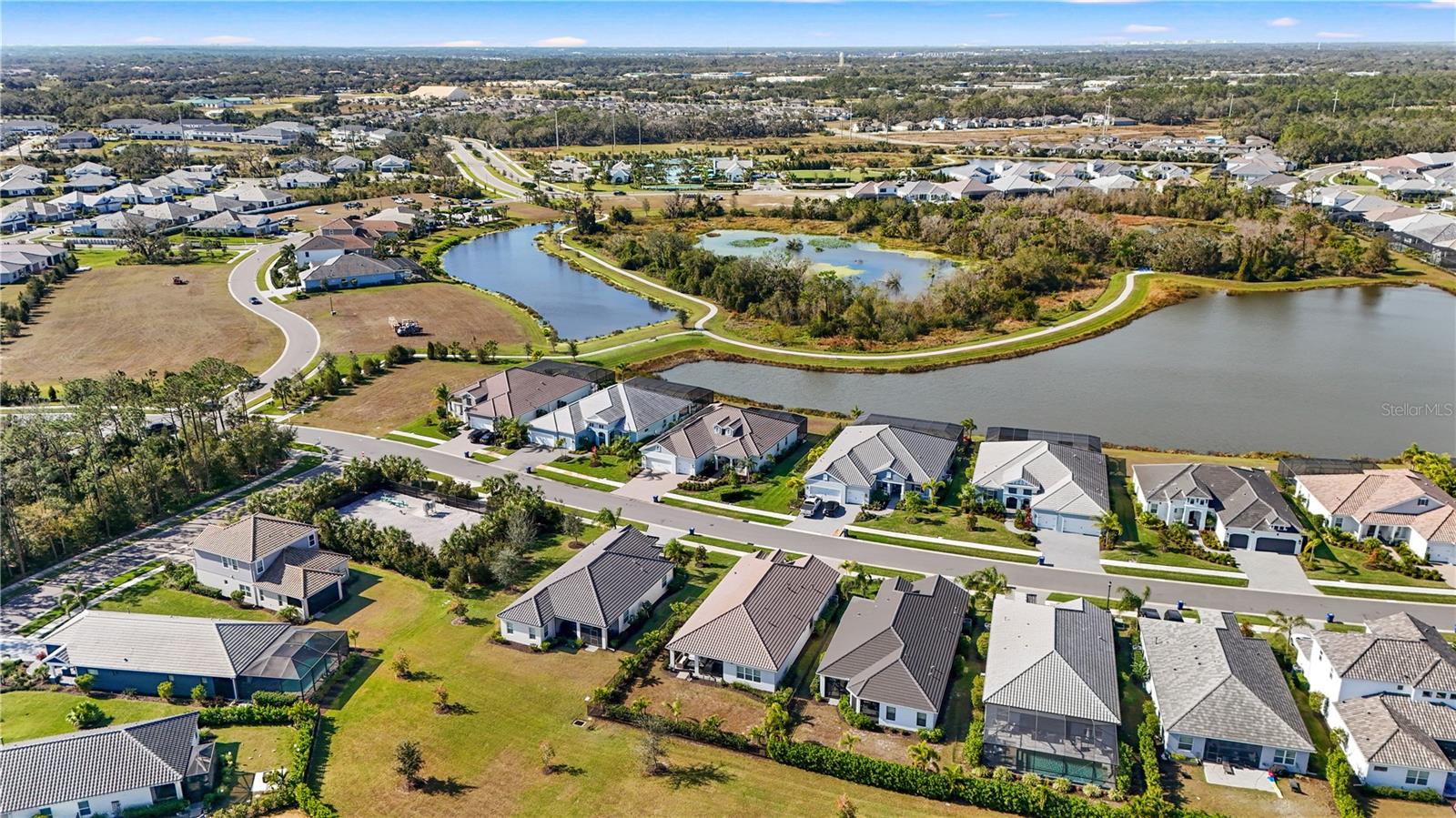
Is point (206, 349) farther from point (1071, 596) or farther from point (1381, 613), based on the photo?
point (1381, 613)

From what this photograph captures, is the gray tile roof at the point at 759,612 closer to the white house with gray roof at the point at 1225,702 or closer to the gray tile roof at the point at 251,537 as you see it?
the white house with gray roof at the point at 1225,702

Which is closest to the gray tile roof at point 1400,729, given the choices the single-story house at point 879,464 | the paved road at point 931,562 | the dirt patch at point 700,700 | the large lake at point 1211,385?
the paved road at point 931,562

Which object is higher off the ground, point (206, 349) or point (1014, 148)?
point (1014, 148)

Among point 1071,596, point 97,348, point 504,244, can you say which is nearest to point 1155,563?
point 1071,596

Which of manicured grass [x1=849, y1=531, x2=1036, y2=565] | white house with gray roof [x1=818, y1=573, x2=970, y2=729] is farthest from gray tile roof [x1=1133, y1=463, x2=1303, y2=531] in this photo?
white house with gray roof [x1=818, y1=573, x2=970, y2=729]

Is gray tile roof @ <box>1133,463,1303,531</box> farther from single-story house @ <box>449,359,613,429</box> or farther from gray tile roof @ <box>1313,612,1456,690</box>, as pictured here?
single-story house @ <box>449,359,613,429</box>

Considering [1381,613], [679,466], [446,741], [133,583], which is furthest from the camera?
[679,466]

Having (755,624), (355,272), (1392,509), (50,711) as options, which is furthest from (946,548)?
(355,272)
